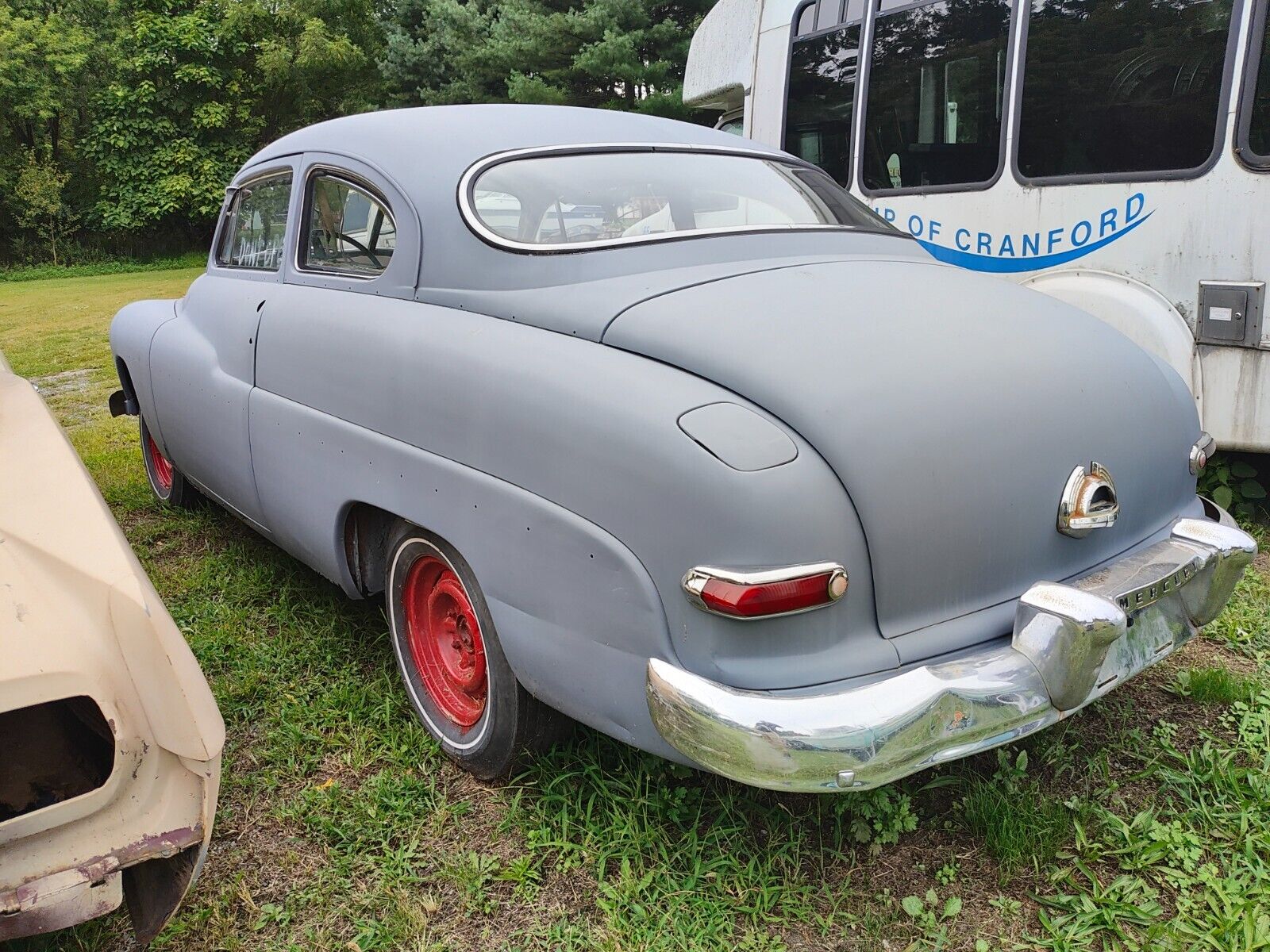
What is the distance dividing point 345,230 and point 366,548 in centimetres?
101

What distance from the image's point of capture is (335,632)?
3402 mm

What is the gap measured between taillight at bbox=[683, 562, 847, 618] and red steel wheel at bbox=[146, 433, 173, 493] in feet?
12.1

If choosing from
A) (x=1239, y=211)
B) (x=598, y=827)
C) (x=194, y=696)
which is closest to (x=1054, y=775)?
(x=598, y=827)

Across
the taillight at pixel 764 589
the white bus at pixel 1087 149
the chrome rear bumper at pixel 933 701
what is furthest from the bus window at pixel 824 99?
the taillight at pixel 764 589

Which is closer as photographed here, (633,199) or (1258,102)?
(633,199)

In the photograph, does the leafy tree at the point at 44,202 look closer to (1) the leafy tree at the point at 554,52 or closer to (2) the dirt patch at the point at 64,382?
(1) the leafy tree at the point at 554,52

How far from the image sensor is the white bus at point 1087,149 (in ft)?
13.0

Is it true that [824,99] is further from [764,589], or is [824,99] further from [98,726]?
[98,726]

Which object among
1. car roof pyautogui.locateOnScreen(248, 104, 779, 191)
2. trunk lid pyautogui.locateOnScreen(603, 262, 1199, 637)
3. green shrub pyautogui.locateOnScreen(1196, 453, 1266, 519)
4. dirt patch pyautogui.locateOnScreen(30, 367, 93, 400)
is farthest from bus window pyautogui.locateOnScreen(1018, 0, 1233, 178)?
dirt patch pyautogui.locateOnScreen(30, 367, 93, 400)

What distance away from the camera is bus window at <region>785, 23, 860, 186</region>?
18.2ft

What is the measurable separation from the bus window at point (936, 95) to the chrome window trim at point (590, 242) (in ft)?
6.88

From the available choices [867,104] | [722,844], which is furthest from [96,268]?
[722,844]

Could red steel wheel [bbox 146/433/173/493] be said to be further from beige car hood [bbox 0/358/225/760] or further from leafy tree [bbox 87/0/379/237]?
leafy tree [bbox 87/0/379/237]

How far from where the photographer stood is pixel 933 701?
6.01ft
